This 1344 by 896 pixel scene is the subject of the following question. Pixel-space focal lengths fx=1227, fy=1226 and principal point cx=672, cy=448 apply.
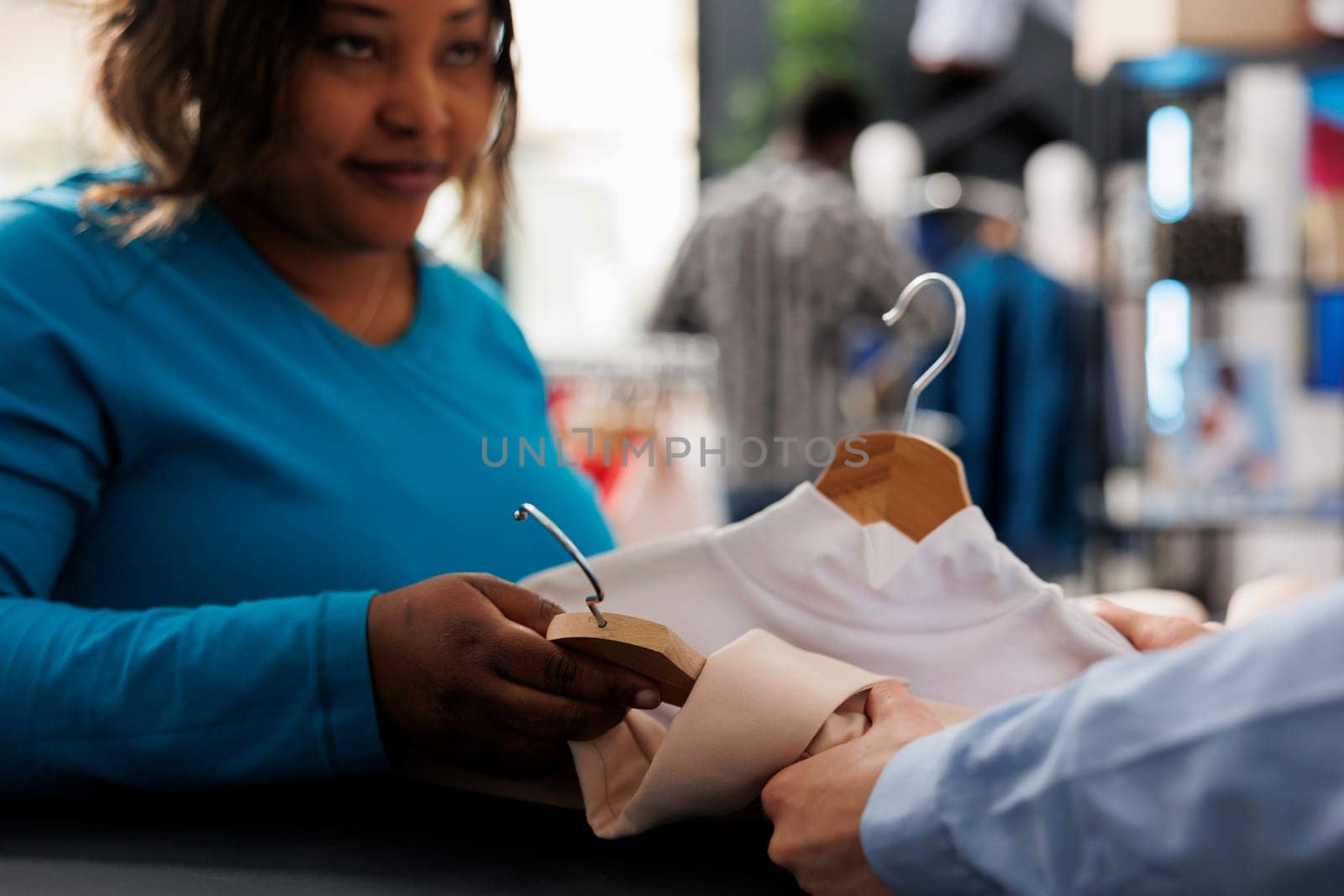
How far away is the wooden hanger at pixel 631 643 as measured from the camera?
0.61 m

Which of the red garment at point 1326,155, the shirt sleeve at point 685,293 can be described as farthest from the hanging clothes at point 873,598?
the red garment at point 1326,155

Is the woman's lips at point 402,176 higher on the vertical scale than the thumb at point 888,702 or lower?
higher

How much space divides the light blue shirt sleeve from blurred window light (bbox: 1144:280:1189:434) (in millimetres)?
2763

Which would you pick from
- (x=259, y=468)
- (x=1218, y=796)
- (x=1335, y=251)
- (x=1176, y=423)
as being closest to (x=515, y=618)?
(x=259, y=468)

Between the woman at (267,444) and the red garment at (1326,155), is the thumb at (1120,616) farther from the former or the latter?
the red garment at (1326,155)

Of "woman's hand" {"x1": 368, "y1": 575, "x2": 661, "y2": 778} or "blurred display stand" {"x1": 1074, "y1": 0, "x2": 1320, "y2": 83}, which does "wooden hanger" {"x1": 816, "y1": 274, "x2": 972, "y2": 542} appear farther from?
"blurred display stand" {"x1": 1074, "y1": 0, "x2": 1320, "y2": 83}

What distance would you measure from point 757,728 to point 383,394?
397 mm

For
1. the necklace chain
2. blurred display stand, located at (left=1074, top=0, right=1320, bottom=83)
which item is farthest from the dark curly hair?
blurred display stand, located at (left=1074, top=0, right=1320, bottom=83)

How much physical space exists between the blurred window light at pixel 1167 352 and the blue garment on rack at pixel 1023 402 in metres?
0.18

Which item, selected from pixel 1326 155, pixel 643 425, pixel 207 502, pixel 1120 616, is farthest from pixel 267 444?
pixel 1326 155

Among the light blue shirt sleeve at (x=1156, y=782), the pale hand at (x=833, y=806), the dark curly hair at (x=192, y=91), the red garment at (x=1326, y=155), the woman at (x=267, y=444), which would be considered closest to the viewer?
the light blue shirt sleeve at (x=1156, y=782)

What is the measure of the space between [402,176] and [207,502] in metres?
0.26

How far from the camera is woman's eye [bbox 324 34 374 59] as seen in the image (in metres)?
0.82

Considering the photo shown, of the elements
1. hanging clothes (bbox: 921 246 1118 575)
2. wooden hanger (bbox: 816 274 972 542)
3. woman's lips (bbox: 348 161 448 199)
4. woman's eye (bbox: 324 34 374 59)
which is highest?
woman's eye (bbox: 324 34 374 59)
